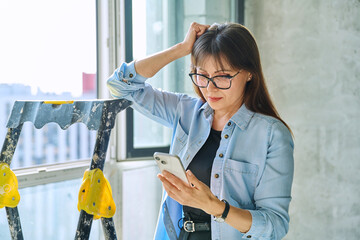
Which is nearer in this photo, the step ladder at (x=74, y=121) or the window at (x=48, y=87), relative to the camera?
the step ladder at (x=74, y=121)

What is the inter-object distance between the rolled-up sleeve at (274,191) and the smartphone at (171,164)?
0.87 ft

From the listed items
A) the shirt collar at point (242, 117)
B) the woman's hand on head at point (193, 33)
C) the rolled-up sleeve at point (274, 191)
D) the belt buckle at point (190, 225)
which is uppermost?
the woman's hand on head at point (193, 33)

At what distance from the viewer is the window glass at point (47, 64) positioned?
1658mm

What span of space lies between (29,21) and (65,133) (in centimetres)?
55

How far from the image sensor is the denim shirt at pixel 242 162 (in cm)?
114

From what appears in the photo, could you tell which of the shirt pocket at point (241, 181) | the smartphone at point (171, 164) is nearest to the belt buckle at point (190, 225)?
the shirt pocket at point (241, 181)

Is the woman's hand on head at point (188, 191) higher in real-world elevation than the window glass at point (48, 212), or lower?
higher

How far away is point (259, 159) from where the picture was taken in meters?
1.19

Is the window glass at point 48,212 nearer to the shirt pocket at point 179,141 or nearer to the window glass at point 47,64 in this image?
the window glass at point 47,64

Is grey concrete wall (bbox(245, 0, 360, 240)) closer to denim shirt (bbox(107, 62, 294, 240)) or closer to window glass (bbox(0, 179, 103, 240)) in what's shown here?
denim shirt (bbox(107, 62, 294, 240))

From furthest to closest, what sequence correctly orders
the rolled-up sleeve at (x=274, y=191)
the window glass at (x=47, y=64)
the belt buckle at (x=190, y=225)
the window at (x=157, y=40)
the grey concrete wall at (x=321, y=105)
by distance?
the grey concrete wall at (x=321, y=105) < the window at (x=157, y=40) < the window glass at (x=47, y=64) < the belt buckle at (x=190, y=225) < the rolled-up sleeve at (x=274, y=191)

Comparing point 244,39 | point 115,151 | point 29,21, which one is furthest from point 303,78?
point 29,21

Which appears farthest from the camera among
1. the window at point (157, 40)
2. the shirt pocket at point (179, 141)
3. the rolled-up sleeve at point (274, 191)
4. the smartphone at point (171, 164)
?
the window at point (157, 40)

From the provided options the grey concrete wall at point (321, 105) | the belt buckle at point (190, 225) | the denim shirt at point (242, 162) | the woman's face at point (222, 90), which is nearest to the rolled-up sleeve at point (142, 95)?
the denim shirt at point (242, 162)
